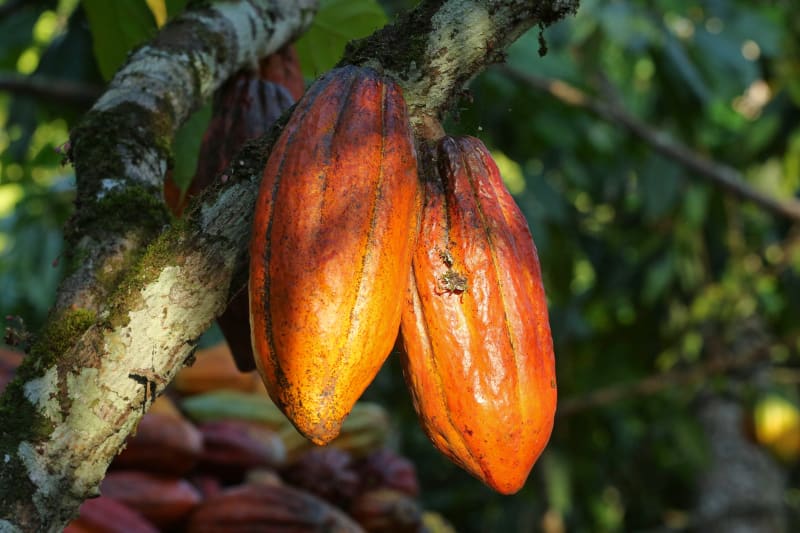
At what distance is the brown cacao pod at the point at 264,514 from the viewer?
1.48 m

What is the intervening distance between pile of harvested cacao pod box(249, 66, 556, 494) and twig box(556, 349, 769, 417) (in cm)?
383

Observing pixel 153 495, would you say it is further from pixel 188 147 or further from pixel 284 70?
pixel 284 70

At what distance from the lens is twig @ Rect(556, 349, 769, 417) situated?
4.57m

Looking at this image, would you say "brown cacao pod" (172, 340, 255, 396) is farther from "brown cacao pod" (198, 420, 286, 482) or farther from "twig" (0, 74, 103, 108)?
"twig" (0, 74, 103, 108)

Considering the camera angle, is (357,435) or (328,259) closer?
(328,259)

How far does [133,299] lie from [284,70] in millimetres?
740

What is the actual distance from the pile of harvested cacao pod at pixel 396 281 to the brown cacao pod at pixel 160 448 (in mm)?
849

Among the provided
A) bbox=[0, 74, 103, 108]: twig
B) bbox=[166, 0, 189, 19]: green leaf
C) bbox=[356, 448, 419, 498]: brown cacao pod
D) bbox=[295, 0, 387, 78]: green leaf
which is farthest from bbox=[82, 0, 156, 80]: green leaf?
bbox=[0, 74, 103, 108]: twig

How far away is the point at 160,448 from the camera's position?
5.05 feet

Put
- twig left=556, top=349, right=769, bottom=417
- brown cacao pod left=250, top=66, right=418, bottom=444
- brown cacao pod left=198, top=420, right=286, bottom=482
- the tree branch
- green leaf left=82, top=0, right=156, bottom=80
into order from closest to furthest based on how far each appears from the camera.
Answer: brown cacao pod left=250, top=66, right=418, bottom=444 → green leaf left=82, top=0, right=156, bottom=80 → brown cacao pod left=198, top=420, right=286, bottom=482 → the tree branch → twig left=556, top=349, right=769, bottom=417

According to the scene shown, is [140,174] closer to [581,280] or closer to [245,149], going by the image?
[245,149]

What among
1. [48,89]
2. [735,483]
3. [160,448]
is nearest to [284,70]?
[160,448]

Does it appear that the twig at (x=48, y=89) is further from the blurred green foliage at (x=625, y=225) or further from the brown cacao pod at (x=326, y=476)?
the brown cacao pod at (x=326, y=476)

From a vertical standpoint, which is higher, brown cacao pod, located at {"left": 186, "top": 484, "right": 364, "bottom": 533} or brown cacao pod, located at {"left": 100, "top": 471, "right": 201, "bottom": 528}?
brown cacao pod, located at {"left": 100, "top": 471, "right": 201, "bottom": 528}
